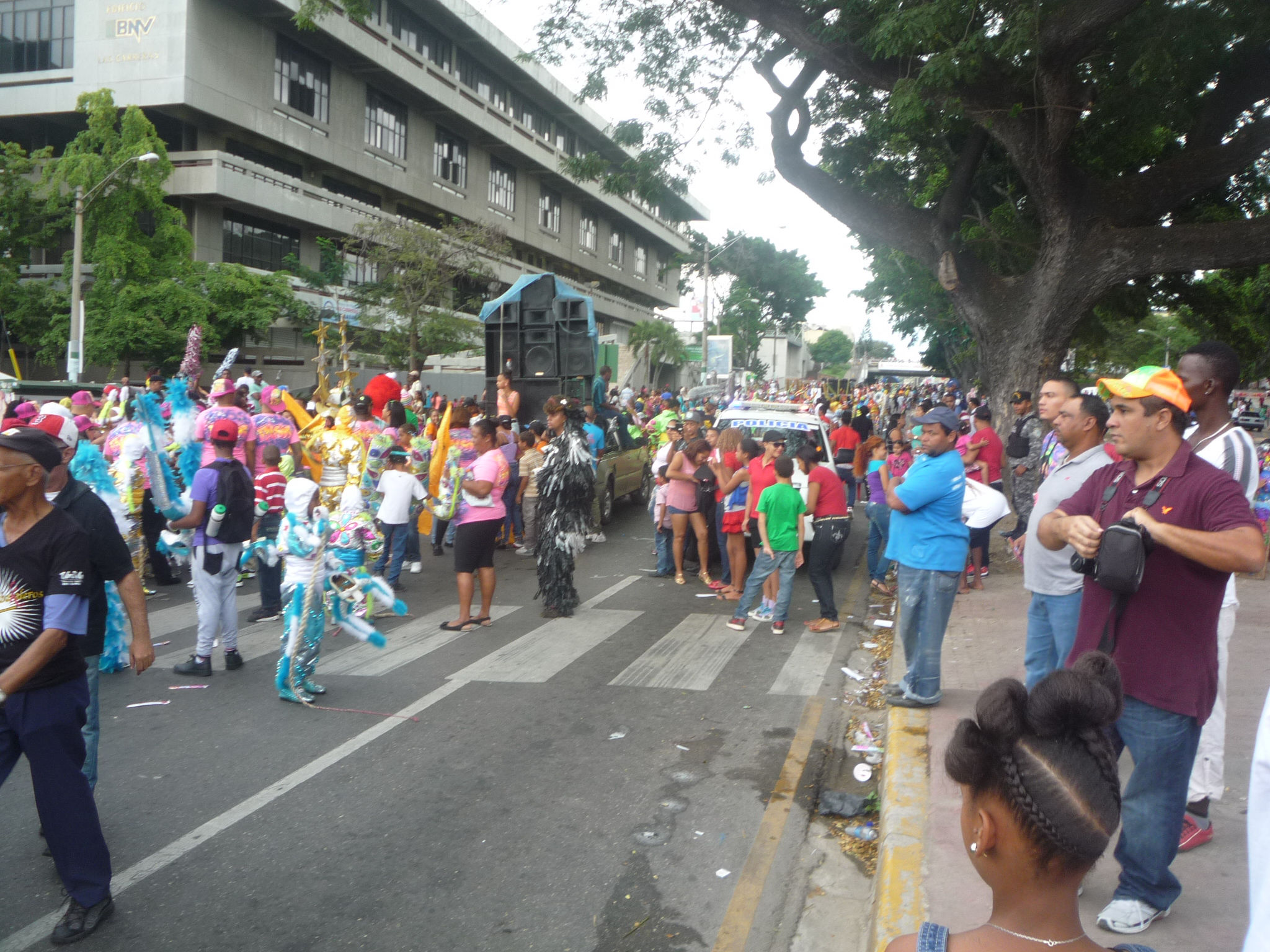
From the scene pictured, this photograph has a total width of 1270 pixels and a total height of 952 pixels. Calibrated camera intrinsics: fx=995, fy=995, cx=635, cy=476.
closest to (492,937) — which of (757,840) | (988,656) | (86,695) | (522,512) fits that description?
(757,840)

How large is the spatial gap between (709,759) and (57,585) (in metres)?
3.62

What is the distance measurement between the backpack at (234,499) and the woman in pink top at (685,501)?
4.98m

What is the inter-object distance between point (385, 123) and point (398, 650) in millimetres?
36409

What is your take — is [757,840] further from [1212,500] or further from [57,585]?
[57,585]

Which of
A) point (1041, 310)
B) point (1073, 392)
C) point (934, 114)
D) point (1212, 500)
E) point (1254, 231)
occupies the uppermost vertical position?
point (934, 114)

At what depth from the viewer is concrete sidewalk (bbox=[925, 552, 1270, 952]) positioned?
368 centimetres

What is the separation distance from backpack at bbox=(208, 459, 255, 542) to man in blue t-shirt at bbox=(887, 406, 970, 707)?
4.65m

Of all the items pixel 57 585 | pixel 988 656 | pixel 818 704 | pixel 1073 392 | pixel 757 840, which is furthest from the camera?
pixel 988 656

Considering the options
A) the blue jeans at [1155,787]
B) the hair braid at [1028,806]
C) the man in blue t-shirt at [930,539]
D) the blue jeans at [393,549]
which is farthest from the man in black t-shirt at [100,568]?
the blue jeans at [393,549]

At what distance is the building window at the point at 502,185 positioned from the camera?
4822 cm

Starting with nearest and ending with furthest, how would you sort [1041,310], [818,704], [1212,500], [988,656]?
[1212,500]
[818,704]
[988,656]
[1041,310]

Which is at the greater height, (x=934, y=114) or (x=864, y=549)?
(x=934, y=114)

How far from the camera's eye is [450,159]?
147 feet

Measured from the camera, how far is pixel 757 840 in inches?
192
